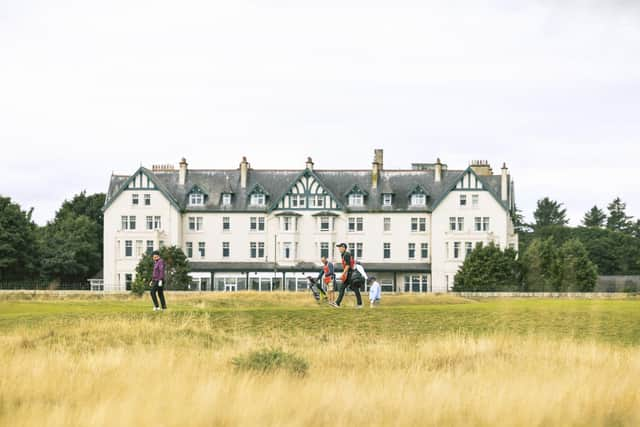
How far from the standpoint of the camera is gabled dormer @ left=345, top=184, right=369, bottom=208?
293 ft

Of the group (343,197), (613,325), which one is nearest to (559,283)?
(343,197)

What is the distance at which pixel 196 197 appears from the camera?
295 feet

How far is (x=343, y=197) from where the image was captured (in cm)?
9006

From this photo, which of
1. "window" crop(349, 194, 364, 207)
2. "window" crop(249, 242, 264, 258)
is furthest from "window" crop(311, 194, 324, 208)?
"window" crop(249, 242, 264, 258)

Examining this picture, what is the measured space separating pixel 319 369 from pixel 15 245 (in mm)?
73853

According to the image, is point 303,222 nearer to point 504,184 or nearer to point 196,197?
point 196,197

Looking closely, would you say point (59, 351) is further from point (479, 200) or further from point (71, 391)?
point (479, 200)

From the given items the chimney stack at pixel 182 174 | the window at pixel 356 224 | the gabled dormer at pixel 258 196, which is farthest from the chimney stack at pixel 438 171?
the chimney stack at pixel 182 174

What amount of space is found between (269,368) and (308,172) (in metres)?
72.8

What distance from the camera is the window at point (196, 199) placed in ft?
295

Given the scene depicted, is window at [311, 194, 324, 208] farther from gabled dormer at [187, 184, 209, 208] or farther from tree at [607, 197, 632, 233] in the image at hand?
tree at [607, 197, 632, 233]

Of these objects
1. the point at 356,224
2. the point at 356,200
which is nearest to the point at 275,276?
the point at 356,224

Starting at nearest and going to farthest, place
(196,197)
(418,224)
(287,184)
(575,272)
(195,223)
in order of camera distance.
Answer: (575,272)
(418,224)
(195,223)
(196,197)
(287,184)

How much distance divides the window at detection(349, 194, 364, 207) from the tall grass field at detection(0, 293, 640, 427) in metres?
64.2
